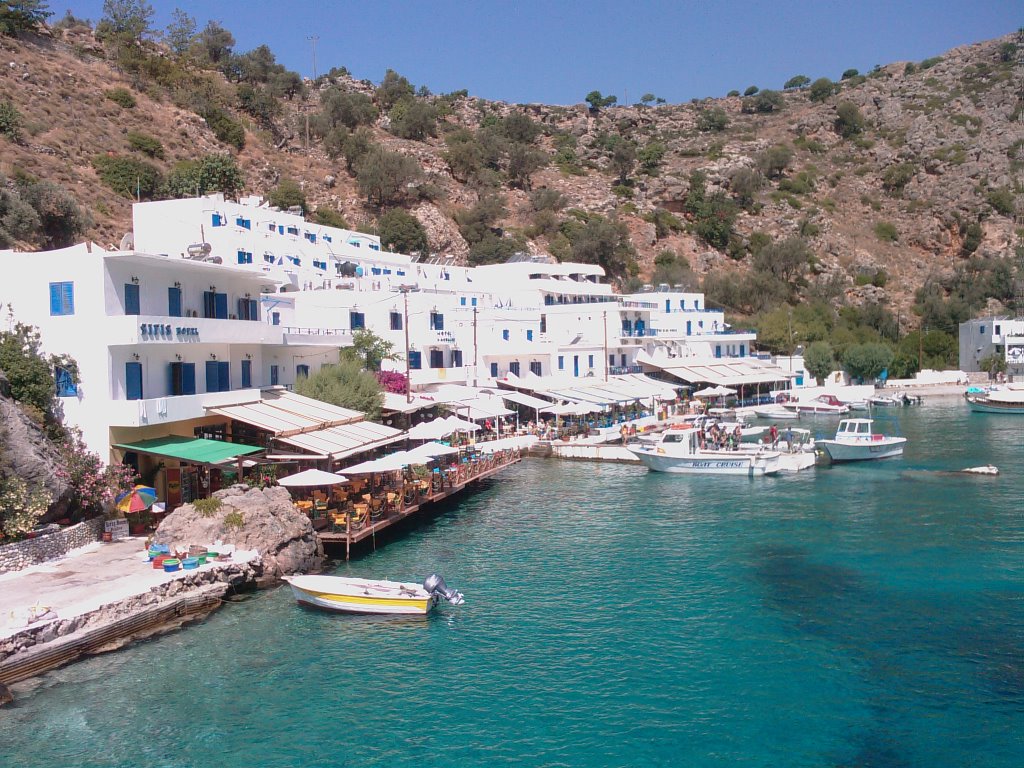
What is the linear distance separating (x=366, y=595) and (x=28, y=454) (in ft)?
30.6

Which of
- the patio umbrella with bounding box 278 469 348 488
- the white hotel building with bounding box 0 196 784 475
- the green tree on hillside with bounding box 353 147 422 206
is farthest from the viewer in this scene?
the green tree on hillside with bounding box 353 147 422 206

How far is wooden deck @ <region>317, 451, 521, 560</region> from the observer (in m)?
24.5

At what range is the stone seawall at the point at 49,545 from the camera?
1984 cm

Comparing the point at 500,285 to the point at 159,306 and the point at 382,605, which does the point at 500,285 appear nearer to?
the point at 159,306

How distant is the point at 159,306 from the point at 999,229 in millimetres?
119021

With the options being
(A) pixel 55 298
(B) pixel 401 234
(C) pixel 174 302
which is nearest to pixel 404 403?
(C) pixel 174 302

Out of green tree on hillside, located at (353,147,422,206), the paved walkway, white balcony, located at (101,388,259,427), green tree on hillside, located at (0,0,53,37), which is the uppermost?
green tree on hillside, located at (0,0,53,37)

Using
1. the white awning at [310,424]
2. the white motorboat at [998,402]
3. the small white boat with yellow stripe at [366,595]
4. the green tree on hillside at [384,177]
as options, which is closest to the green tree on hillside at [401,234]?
the green tree on hillside at [384,177]

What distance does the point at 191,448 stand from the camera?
81.9ft

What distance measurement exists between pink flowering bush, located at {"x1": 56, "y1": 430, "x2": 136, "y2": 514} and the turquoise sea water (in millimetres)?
6075

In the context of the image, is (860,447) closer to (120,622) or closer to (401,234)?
(120,622)

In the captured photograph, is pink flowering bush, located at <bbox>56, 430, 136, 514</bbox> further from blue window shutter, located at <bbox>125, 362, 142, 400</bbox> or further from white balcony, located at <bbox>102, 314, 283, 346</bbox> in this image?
white balcony, located at <bbox>102, 314, 283, 346</bbox>

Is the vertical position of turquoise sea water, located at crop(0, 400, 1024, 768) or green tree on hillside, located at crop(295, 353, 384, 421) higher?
green tree on hillside, located at crop(295, 353, 384, 421)

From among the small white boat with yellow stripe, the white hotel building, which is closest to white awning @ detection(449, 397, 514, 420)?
the white hotel building
